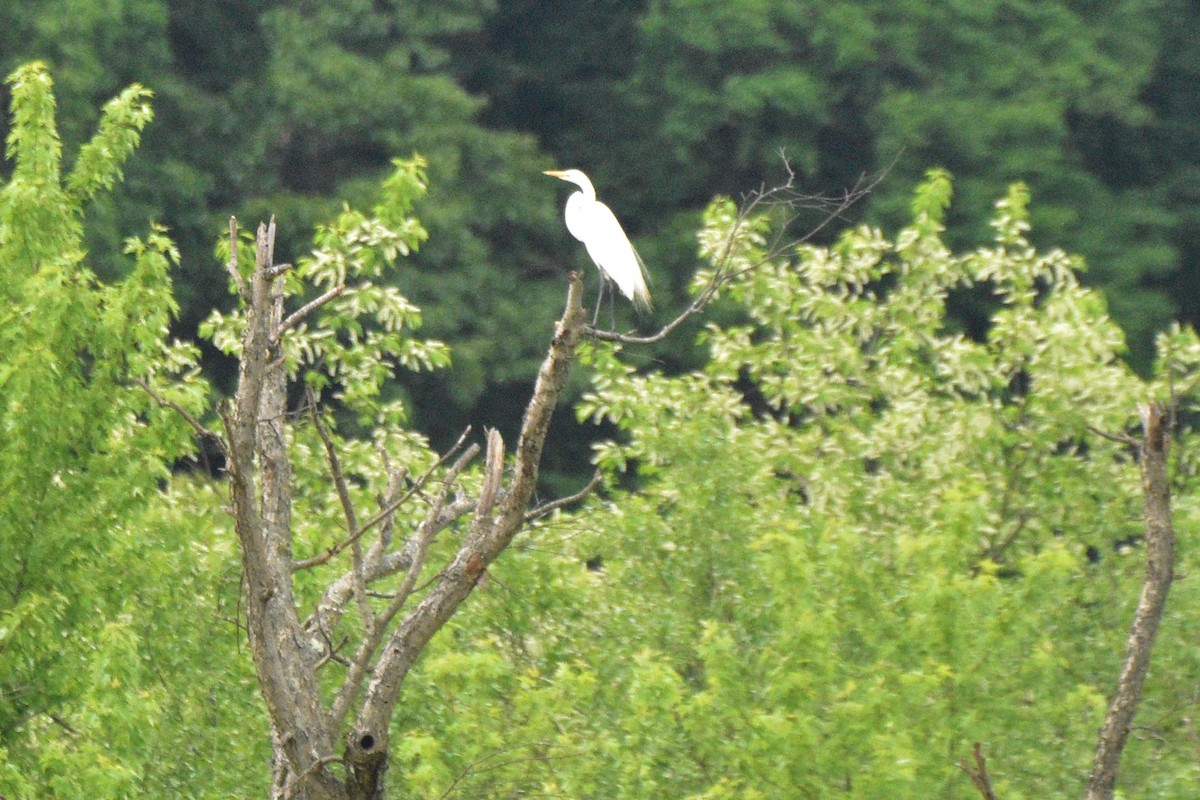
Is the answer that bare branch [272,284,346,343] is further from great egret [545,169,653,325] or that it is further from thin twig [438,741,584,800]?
great egret [545,169,653,325]

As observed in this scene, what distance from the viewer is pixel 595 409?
34.3 feet

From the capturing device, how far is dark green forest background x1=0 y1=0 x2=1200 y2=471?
1853cm

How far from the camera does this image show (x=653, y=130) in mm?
21641

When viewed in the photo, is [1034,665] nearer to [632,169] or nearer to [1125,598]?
[1125,598]

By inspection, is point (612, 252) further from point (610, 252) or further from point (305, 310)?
point (305, 310)

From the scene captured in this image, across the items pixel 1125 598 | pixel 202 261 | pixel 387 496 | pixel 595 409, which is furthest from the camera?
pixel 202 261

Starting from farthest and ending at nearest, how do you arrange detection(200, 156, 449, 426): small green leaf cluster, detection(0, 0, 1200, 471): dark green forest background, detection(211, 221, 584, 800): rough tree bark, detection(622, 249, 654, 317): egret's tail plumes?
1. detection(0, 0, 1200, 471): dark green forest background
2. detection(200, 156, 449, 426): small green leaf cluster
3. detection(622, 249, 654, 317): egret's tail plumes
4. detection(211, 221, 584, 800): rough tree bark

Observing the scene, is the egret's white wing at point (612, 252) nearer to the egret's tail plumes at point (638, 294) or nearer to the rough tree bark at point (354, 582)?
the egret's tail plumes at point (638, 294)

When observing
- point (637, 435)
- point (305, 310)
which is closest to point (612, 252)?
point (637, 435)

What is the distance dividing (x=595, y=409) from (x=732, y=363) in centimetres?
102

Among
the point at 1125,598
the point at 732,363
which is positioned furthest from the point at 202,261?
the point at 1125,598

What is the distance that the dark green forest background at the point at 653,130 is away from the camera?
1853 cm

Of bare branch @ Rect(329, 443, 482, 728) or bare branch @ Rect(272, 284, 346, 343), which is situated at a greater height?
bare branch @ Rect(272, 284, 346, 343)

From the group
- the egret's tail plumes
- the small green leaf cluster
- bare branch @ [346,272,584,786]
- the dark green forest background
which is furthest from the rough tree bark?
the dark green forest background
